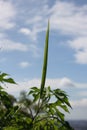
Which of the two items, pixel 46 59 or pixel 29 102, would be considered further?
pixel 29 102

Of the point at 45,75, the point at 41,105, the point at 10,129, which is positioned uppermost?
the point at 45,75

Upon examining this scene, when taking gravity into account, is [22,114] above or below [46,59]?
below

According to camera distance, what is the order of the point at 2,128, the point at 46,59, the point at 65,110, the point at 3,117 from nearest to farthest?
the point at 46,59 → the point at 2,128 → the point at 3,117 → the point at 65,110

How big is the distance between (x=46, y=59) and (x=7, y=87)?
4.25 feet

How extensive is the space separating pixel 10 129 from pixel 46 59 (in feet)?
4.29

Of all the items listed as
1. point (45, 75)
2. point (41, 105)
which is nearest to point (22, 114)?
point (41, 105)

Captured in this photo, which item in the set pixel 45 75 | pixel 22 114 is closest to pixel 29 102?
pixel 22 114

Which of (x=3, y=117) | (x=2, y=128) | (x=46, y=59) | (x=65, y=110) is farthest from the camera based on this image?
(x=65, y=110)

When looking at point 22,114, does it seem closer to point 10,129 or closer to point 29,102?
point 29,102

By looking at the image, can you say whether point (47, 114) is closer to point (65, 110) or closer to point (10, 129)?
point (65, 110)

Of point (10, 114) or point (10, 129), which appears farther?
point (10, 114)

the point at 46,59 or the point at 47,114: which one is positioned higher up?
the point at 46,59

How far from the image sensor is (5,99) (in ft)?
17.2

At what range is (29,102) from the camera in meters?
5.52
